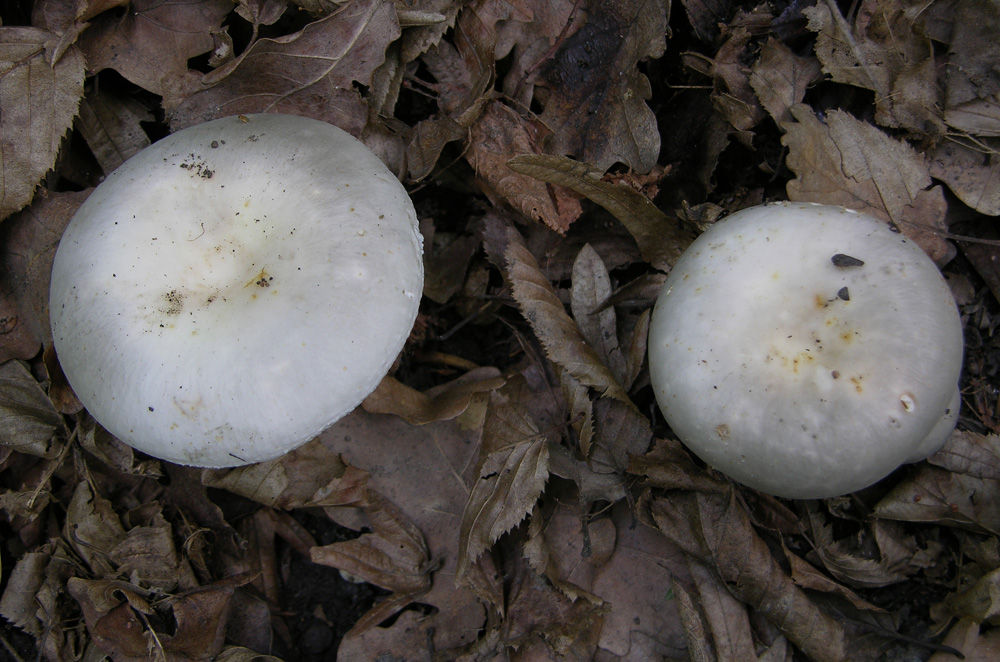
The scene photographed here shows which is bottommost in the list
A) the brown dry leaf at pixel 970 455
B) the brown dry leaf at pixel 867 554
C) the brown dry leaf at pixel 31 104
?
the brown dry leaf at pixel 867 554

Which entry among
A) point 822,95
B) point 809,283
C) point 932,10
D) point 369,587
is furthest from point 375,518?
point 932,10

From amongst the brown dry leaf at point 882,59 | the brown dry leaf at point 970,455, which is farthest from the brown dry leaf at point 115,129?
the brown dry leaf at point 970,455

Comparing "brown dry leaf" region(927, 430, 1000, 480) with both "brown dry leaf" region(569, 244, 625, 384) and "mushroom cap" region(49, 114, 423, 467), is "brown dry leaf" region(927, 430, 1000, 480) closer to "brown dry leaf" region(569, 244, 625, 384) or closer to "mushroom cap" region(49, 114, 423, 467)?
"brown dry leaf" region(569, 244, 625, 384)

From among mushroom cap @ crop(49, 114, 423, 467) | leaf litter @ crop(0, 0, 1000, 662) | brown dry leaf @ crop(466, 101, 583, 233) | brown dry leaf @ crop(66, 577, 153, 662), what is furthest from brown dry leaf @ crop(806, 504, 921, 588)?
brown dry leaf @ crop(66, 577, 153, 662)

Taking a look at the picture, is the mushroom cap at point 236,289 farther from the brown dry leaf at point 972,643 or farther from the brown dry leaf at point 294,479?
the brown dry leaf at point 972,643

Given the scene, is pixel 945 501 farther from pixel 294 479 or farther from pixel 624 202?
pixel 294 479

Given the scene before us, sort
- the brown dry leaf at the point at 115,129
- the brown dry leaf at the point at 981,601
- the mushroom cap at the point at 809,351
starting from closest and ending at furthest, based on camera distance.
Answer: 1. the mushroom cap at the point at 809,351
2. the brown dry leaf at the point at 981,601
3. the brown dry leaf at the point at 115,129
